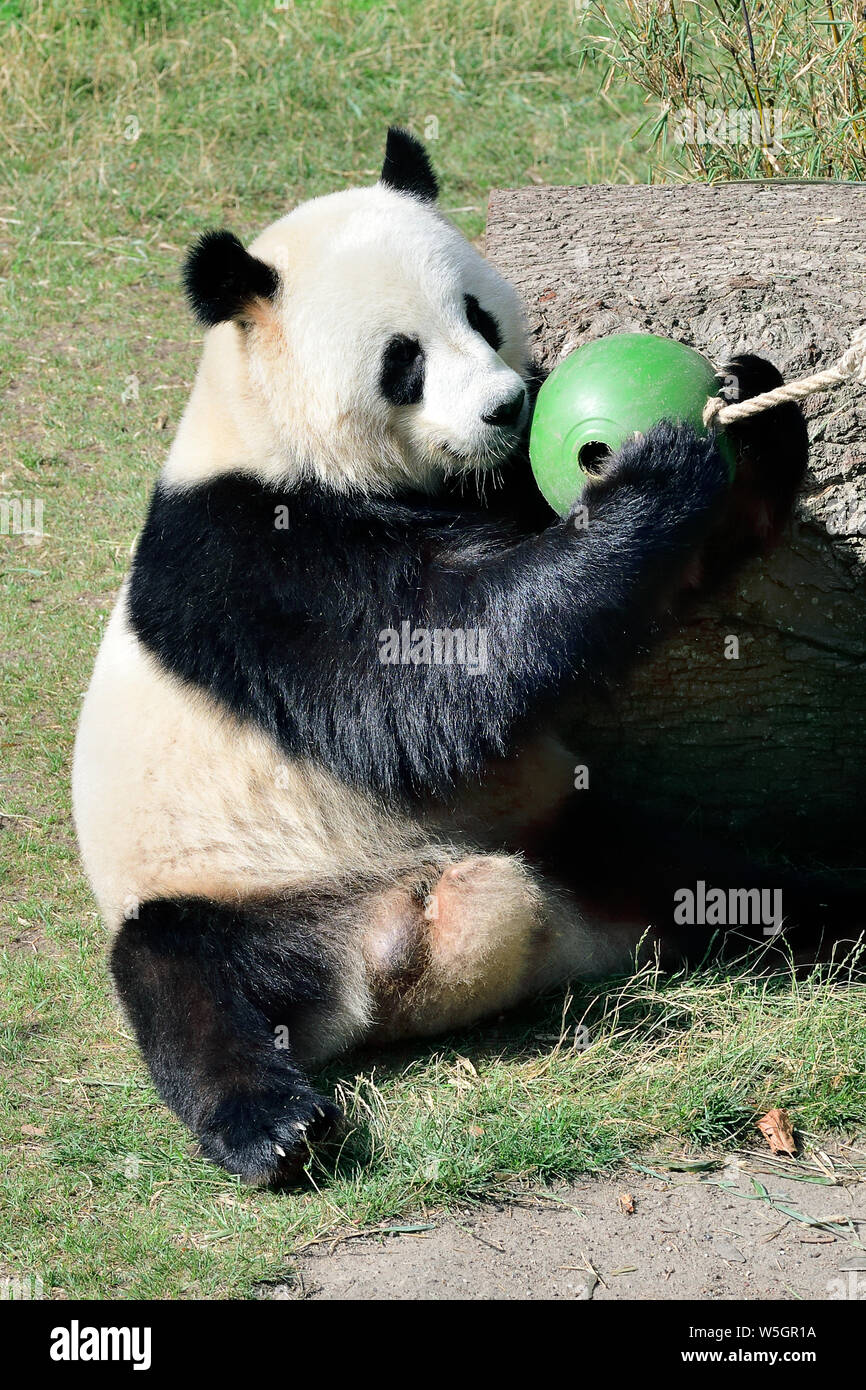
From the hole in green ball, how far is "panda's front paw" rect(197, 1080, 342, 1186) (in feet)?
5.78

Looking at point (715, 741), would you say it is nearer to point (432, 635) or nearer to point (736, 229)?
point (432, 635)

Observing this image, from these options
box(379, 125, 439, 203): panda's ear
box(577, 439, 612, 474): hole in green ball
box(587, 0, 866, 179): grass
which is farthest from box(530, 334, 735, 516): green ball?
box(587, 0, 866, 179): grass

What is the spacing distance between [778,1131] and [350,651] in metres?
1.66

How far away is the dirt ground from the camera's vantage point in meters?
3.20

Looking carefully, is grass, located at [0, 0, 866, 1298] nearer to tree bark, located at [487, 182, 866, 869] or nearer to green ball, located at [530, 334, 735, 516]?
tree bark, located at [487, 182, 866, 869]

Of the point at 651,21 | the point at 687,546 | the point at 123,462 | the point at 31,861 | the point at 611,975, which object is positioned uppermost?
the point at 651,21

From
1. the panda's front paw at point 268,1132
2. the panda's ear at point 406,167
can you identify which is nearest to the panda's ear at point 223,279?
the panda's ear at point 406,167

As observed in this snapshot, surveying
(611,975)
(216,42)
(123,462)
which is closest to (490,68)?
(216,42)

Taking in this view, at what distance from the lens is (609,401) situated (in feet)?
11.6

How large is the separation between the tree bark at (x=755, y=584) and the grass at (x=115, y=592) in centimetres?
75

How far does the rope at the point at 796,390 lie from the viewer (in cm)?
347

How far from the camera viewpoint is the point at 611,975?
4.26 meters

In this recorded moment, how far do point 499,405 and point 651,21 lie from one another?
3.82m
